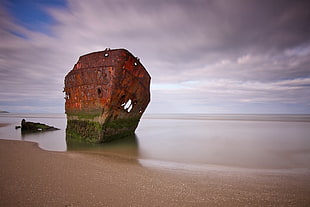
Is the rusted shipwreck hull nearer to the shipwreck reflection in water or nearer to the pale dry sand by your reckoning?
the shipwreck reflection in water

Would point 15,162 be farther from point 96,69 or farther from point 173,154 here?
point 173,154

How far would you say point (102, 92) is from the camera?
5.24 metres

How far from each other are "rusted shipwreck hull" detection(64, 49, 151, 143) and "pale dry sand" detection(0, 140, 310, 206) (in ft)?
8.05

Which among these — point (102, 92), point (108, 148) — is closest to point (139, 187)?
point (108, 148)

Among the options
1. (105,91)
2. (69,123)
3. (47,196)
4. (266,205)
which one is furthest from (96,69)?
(266,205)

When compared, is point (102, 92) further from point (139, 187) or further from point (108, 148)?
point (139, 187)

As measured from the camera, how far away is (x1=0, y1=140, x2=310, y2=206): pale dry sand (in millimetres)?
1876

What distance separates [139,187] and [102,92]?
146 inches

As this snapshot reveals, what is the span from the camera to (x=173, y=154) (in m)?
4.73

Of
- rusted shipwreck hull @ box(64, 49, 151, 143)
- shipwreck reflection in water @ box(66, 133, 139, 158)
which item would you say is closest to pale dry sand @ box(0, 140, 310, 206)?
shipwreck reflection in water @ box(66, 133, 139, 158)

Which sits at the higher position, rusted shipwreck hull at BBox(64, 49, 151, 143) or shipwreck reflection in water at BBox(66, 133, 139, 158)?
rusted shipwreck hull at BBox(64, 49, 151, 143)

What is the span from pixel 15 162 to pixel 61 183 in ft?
5.87

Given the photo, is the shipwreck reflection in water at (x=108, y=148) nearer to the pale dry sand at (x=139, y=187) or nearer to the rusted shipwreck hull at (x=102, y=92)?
the rusted shipwreck hull at (x=102, y=92)

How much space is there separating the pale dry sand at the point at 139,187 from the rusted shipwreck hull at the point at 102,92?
8.05 ft
